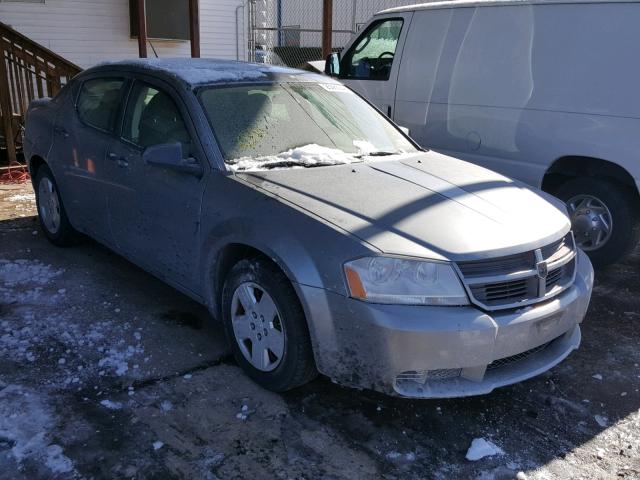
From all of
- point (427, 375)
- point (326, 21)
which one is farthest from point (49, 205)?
point (326, 21)

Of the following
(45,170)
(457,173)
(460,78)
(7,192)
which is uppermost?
(460,78)

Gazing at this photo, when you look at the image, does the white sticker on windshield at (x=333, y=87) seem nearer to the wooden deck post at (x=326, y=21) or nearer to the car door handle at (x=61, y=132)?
the car door handle at (x=61, y=132)

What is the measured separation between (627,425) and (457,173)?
1.68 metres

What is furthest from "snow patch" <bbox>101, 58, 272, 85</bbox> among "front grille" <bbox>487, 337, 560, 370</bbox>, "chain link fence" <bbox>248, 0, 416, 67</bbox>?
"chain link fence" <bbox>248, 0, 416, 67</bbox>

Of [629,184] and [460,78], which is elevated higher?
[460,78]

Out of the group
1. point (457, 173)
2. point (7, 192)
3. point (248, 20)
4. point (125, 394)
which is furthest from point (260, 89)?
point (248, 20)

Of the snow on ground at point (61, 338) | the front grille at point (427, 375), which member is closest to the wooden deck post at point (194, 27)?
the snow on ground at point (61, 338)

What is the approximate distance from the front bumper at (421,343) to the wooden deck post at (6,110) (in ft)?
23.3

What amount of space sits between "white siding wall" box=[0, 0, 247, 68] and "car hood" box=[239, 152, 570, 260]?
10217mm

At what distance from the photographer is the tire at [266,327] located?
302 cm

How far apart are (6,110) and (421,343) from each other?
300 inches

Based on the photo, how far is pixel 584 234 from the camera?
536 cm

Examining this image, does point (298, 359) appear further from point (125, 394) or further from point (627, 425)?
point (627, 425)

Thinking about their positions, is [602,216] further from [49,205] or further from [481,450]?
[49,205]
